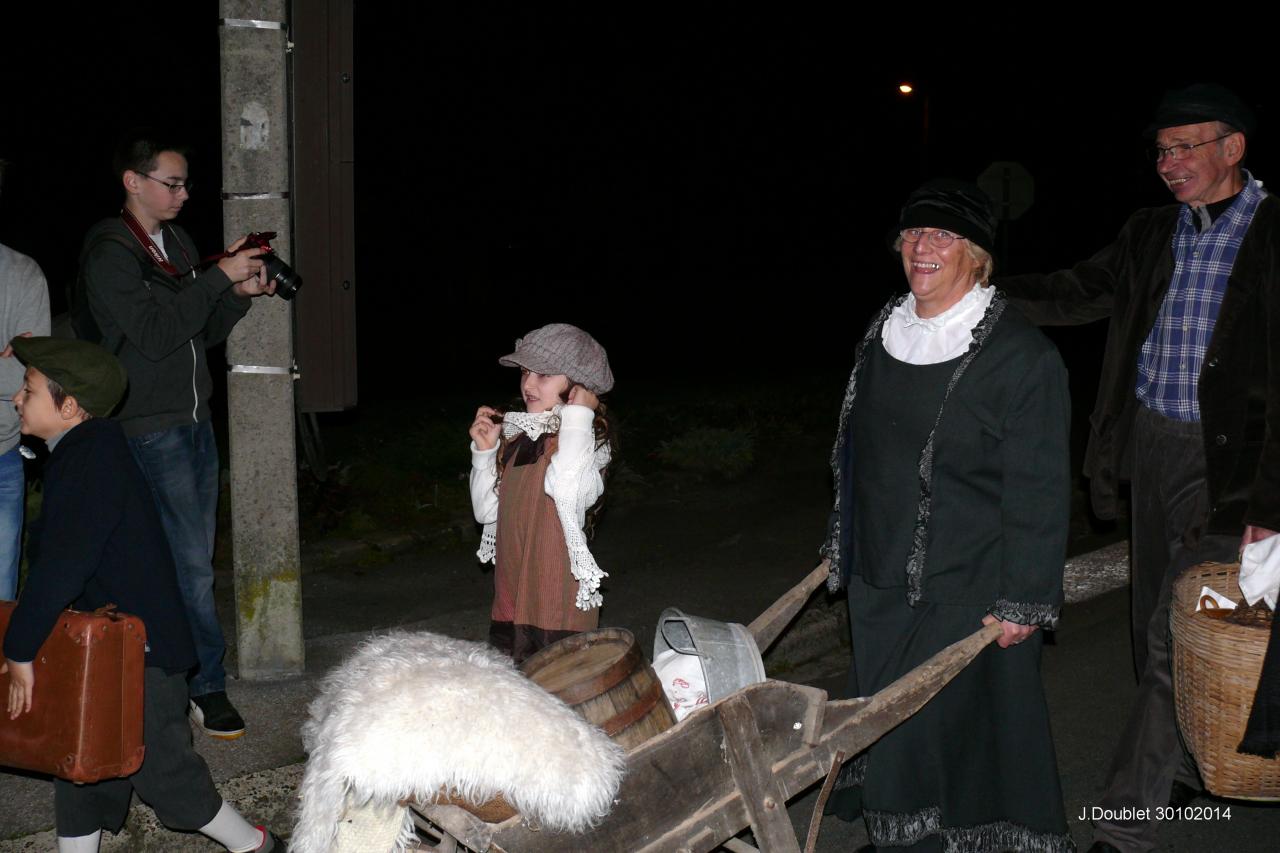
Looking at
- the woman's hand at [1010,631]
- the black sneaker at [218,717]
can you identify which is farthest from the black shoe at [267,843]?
the woman's hand at [1010,631]

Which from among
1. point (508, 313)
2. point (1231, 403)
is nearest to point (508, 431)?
point (1231, 403)

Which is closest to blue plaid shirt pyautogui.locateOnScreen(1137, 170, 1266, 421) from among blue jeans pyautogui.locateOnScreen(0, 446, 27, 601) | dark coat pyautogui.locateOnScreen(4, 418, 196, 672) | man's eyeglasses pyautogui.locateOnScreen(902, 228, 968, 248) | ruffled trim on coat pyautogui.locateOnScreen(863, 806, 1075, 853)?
man's eyeglasses pyautogui.locateOnScreen(902, 228, 968, 248)

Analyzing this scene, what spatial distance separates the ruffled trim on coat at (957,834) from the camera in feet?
12.6

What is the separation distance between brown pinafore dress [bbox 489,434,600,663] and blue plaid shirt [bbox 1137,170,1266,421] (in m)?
2.13

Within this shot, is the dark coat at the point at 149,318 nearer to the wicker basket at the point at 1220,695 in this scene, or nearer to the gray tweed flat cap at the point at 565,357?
the gray tweed flat cap at the point at 565,357

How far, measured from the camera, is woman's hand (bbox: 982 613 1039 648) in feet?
12.0

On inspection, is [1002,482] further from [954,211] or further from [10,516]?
[10,516]

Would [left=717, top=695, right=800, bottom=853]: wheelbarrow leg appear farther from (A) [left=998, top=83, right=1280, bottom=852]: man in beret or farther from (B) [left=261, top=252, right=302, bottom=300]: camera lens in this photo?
(B) [left=261, top=252, right=302, bottom=300]: camera lens

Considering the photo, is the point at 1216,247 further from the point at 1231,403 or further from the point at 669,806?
the point at 669,806

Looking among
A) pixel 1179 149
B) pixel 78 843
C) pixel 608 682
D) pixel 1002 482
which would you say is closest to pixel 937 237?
pixel 1002 482

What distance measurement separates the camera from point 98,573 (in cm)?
360

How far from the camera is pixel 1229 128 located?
416 cm

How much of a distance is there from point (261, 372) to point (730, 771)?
2.98 meters

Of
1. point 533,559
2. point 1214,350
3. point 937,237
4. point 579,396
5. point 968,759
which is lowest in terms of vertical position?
point 968,759
